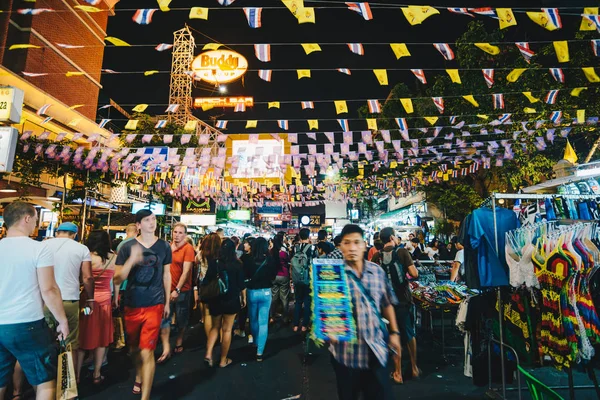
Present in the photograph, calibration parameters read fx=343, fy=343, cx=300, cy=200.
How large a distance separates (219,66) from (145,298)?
1883 centimetres

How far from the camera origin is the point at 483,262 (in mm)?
4148

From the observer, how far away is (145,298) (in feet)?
12.6

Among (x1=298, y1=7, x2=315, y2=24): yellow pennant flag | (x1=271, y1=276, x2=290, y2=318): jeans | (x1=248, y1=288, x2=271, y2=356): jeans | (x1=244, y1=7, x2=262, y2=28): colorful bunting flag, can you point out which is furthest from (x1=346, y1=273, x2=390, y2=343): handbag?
(x1=271, y1=276, x2=290, y2=318): jeans

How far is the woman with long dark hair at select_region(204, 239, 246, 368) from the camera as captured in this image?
5.24 meters

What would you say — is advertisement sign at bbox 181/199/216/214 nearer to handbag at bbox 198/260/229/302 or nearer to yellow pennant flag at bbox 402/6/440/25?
handbag at bbox 198/260/229/302

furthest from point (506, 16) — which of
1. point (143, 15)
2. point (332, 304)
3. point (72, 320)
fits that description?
point (72, 320)

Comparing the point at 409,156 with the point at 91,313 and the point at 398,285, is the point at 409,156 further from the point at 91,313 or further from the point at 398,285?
the point at 91,313

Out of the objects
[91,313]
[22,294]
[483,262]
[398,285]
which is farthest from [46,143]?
[483,262]

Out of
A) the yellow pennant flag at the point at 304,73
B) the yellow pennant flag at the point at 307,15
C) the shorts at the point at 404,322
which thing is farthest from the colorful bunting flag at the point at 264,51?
the shorts at the point at 404,322

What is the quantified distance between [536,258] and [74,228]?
A: 5.60 m

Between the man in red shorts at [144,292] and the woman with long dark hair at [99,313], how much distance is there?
1.13m

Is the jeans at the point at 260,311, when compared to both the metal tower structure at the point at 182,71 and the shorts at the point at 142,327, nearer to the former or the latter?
the shorts at the point at 142,327

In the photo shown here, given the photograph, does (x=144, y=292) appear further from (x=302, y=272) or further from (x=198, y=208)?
(x=198, y=208)

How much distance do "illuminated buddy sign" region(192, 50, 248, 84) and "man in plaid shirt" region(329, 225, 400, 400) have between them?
18.2 m
